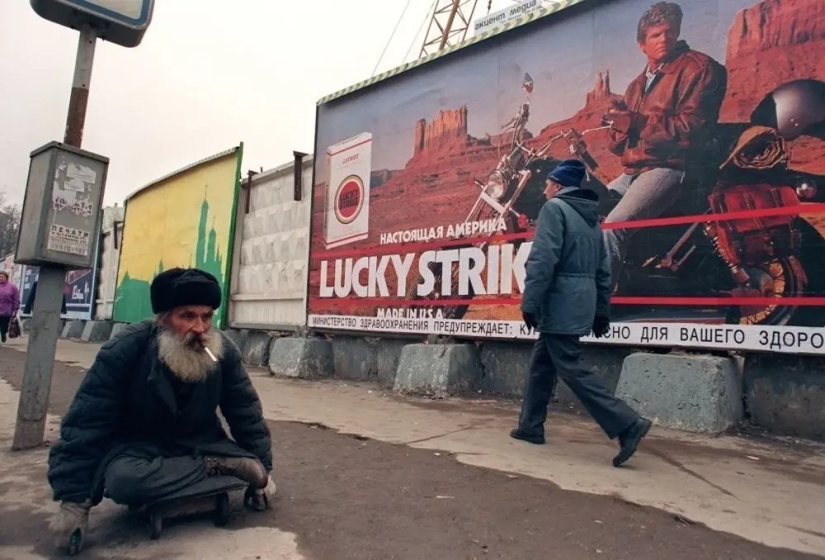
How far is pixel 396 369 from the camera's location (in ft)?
21.1

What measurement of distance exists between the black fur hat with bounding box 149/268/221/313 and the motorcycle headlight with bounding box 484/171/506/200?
12.2 feet

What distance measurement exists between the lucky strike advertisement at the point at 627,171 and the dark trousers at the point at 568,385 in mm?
1225

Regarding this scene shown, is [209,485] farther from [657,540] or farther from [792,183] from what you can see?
[792,183]

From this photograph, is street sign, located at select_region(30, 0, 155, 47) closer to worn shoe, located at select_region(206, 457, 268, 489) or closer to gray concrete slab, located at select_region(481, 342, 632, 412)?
worn shoe, located at select_region(206, 457, 268, 489)

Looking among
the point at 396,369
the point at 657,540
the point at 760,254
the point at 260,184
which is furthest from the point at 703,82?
the point at 260,184

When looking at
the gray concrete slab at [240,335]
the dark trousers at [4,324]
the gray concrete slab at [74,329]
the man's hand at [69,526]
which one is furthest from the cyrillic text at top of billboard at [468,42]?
the gray concrete slab at [74,329]

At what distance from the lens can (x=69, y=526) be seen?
6.66ft

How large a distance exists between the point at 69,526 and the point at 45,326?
72.0 inches

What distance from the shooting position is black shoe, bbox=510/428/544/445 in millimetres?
3656

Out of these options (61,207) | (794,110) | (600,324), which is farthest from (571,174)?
(61,207)

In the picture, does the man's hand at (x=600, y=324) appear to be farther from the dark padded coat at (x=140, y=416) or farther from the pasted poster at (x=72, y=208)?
the pasted poster at (x=72, y=208)

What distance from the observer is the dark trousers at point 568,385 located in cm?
316

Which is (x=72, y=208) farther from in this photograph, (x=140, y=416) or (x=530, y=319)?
(x=530, y=319)

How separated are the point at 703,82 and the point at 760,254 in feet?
4.44
